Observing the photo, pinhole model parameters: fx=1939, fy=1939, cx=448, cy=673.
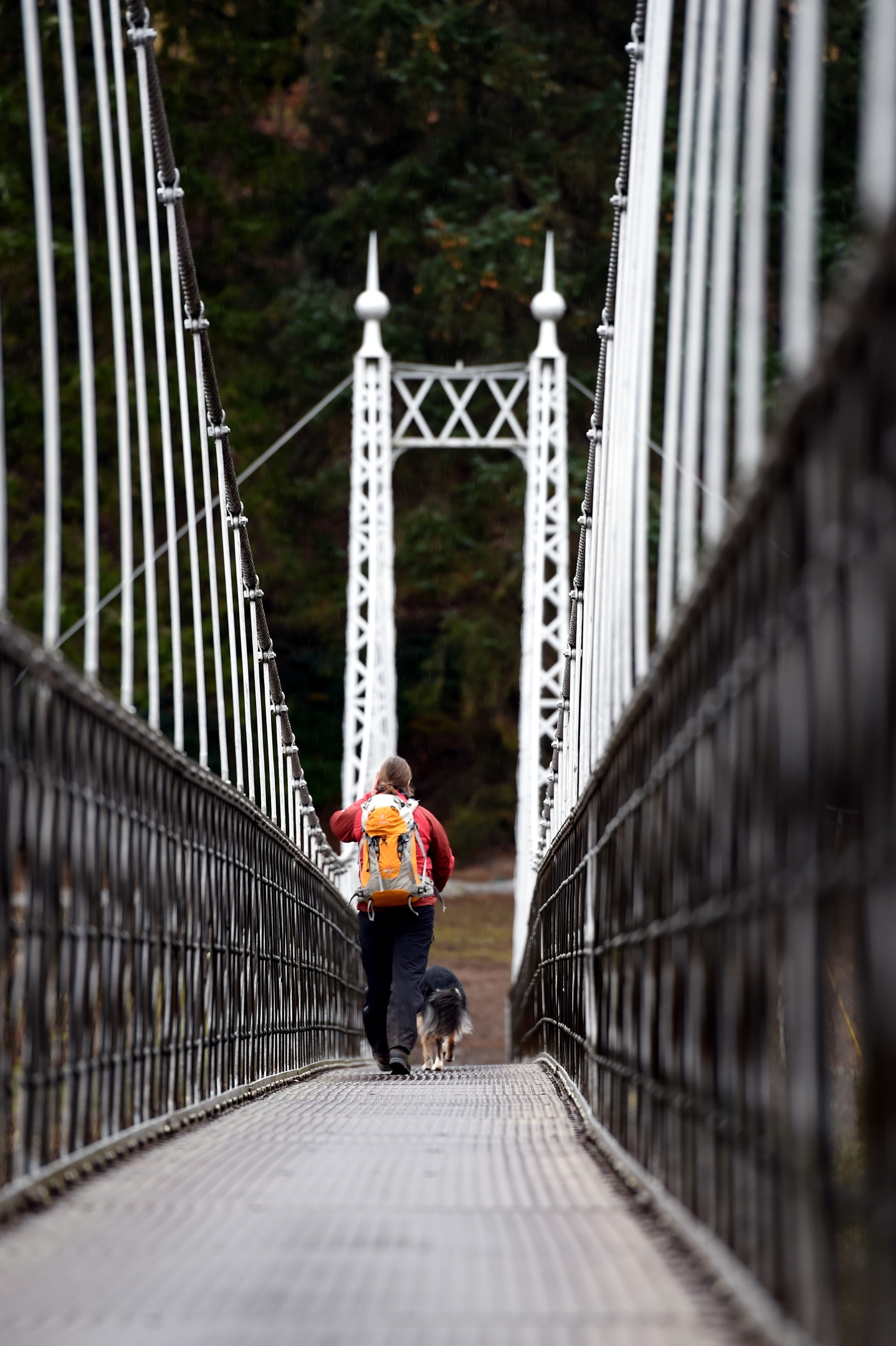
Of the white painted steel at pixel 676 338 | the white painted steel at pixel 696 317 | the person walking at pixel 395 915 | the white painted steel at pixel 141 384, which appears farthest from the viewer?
the person walking at pixel 395 915

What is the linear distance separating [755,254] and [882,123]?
0.68 metres

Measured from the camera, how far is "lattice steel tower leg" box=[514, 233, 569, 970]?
13461mm

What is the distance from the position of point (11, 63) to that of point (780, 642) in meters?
18.9

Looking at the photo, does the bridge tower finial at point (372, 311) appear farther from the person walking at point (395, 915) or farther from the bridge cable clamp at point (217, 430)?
the bridge cable clamp at point (217, 430)

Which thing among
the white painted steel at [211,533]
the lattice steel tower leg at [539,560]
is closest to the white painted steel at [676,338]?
the white painted steel at [211,533]

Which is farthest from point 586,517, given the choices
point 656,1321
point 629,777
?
point 656,1321

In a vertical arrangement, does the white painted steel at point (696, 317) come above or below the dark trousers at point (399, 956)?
above

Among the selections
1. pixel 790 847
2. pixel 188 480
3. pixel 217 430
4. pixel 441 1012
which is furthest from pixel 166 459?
pixel 441 1012

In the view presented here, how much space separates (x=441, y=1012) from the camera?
7.29 metres

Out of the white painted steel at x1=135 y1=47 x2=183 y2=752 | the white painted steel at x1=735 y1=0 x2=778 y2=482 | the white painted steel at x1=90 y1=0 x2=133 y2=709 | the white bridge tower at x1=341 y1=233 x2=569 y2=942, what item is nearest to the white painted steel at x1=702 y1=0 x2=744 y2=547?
the white painted steel at x1=735 y1=0 x2=778 y2=482

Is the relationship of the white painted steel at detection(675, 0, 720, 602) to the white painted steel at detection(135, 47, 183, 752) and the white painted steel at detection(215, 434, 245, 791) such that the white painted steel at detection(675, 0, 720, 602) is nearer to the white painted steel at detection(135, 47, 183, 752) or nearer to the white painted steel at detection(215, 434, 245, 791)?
the white painted steel at detection(135, 47, 183, 752)

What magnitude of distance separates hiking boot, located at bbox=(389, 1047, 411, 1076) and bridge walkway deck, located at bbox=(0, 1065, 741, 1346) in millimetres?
2876

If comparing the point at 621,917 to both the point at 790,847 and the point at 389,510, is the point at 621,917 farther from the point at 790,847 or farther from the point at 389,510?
the point at 389,510

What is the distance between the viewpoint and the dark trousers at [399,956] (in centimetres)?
615
